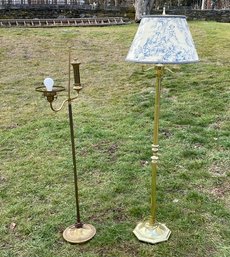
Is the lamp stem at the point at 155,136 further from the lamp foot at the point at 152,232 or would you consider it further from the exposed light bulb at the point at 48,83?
the exposed light bulb at the point at 48,83

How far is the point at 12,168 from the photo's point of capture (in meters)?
3.23

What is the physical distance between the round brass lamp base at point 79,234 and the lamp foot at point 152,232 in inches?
11.4

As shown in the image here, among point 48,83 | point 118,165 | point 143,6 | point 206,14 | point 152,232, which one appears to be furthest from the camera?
point 206,14

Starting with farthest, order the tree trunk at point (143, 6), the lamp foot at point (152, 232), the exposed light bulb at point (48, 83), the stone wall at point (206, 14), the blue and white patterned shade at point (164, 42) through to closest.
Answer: the stone wall at point (206, 14)
the tree trunk at point (143, 6)
the lamp foot at point (152, 232)
the exposed light bulb at point (48, 83)
the blue and white patterned shade at point (164, 42)

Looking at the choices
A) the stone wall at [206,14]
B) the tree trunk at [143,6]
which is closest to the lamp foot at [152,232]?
the tree trunk at [143,6]

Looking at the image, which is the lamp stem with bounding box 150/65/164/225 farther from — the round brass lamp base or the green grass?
the round brass lamp base

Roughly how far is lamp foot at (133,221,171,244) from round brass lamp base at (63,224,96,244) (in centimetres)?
29

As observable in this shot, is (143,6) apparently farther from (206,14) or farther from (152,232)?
(152,232)

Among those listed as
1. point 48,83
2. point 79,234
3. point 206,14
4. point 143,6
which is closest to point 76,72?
point 48,83

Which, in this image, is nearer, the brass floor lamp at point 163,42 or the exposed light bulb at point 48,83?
the brass floor lamp at point 163,42

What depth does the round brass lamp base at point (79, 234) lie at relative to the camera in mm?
2254

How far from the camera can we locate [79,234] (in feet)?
7.52

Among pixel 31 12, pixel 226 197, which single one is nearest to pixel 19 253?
pixel 226 197

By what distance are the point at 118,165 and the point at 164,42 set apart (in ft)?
5.24
